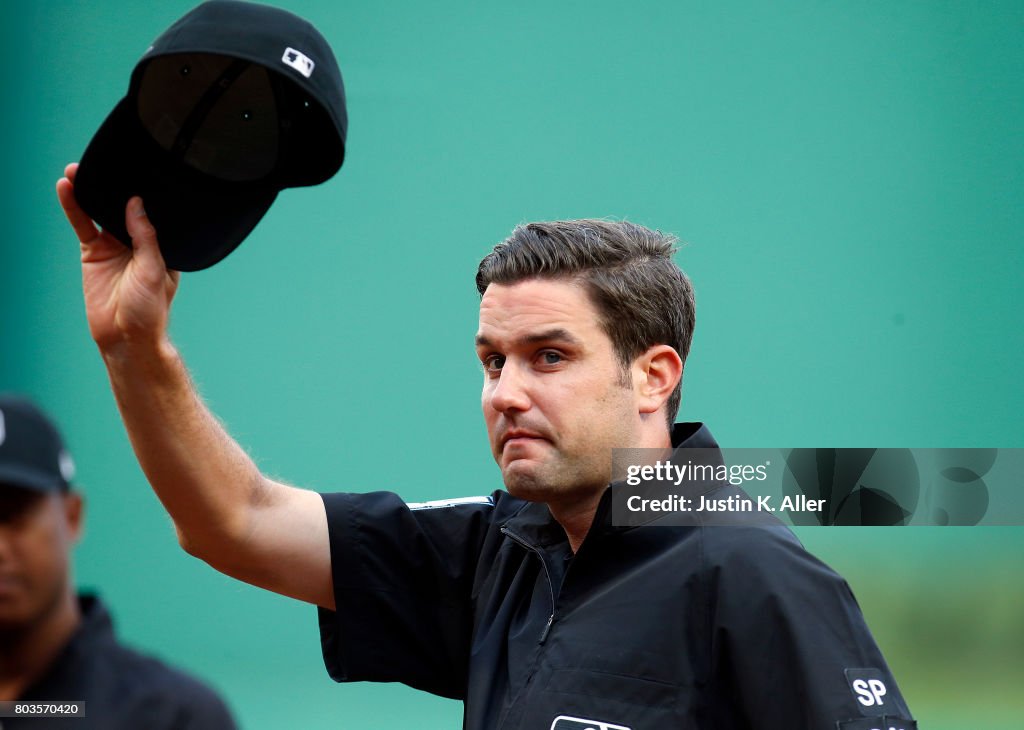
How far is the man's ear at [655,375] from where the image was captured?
Answer: 6.81 ft

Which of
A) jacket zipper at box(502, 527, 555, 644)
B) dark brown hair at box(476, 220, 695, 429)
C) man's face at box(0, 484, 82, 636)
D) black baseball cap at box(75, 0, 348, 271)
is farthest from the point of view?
dark brown hair at box(476, 220, 695, 429)

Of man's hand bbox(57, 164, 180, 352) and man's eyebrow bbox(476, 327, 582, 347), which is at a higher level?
man's eyebrow bbox(476, 327, 582, 347)

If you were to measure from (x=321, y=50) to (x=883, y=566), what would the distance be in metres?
3.75

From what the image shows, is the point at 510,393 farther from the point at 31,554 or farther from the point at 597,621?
the point at 31,554

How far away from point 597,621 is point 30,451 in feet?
3.78

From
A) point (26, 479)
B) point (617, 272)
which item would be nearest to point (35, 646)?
point (26, 479)

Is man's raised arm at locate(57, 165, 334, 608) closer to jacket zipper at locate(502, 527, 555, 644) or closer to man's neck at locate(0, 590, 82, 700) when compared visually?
jacket zipper at locate(502, 527, 555, 644)

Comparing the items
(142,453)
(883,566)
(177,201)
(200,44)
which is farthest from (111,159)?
(883,566)

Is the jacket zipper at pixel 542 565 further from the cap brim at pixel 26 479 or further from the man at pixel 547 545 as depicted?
the cap brim at pixel 26 479

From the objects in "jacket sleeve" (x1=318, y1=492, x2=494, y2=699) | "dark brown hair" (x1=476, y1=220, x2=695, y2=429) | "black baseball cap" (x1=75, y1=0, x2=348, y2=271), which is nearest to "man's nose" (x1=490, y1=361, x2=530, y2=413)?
"dark brown hair" (x1=476, y1=220, x2=695, y2=429)

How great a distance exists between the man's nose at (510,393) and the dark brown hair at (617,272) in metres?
0.18

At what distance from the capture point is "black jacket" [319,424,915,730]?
5.57 feet

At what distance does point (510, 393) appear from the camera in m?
1.94

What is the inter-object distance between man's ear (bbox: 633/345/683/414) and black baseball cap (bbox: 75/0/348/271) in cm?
69
